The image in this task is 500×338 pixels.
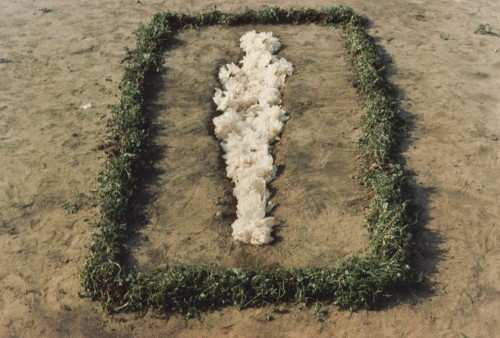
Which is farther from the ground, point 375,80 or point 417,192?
point 375,80

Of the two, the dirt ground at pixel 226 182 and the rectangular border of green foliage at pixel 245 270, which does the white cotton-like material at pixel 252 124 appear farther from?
the rectangular border of green foliage at pixel 245 270

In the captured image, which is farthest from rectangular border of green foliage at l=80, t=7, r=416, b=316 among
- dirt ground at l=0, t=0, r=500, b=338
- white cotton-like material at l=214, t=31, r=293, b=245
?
white cotton-like material at l=214, t=31, r=293, b=245

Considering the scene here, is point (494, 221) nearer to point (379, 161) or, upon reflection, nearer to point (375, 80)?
point (379, 161)

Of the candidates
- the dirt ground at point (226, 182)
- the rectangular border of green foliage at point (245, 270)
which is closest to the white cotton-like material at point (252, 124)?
the dirt ground at point (226, 182)

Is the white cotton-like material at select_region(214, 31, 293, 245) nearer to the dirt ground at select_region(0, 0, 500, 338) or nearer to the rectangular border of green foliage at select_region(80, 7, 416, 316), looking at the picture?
the dirt ground at select_region(0, 0, 500, 338)

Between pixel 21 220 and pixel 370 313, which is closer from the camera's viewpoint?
pixel 370 313

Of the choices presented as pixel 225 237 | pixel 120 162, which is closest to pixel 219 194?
pixel 225 237
